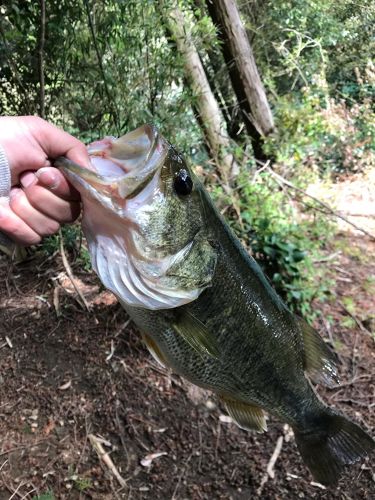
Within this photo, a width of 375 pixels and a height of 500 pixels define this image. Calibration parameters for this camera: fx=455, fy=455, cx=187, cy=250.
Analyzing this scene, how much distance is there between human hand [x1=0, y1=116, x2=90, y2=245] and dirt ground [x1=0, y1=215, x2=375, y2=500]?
1772mm

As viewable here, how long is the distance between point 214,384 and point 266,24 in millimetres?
6631

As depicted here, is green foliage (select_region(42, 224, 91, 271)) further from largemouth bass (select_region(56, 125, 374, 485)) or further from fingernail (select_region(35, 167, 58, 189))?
fingernail (select_region(35, 167, 58, 189))

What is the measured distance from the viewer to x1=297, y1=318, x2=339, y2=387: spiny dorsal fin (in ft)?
6.01

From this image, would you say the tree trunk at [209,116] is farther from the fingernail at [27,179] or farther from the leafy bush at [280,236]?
the fingernail at [27,179]

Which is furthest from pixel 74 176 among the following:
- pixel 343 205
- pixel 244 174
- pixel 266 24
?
pixel 266 24

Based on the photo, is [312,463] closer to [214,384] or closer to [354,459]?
[354,459]

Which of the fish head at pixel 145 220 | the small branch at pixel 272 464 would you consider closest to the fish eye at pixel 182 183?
the fish head at pixel 145 220

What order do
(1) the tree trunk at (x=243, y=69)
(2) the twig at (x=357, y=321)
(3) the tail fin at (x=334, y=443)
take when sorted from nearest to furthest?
(3) the tail fin at (x=334, y=443) < (2) the twig at (x=357, y=321) < (1) the tree trunk at (x=243, y=69)

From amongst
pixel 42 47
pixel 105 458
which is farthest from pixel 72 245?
pixel 105 458

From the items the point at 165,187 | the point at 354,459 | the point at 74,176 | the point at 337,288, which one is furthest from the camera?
the point at 337,288

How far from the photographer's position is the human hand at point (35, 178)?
4.03 feet

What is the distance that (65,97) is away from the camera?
11.1ft

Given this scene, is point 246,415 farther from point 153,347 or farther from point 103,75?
point 103,75

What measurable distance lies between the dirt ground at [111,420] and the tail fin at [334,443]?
0.98 meters
